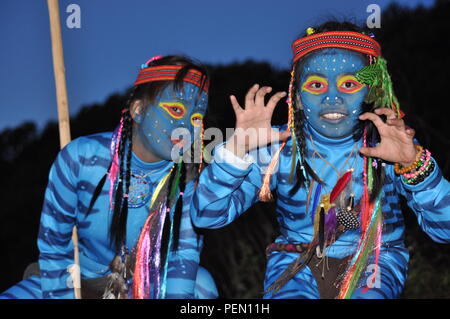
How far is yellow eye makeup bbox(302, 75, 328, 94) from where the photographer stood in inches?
105

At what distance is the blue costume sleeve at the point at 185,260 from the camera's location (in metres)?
2.79

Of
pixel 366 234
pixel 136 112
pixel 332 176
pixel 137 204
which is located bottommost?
pixel 366 234

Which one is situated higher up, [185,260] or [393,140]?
[393,140]

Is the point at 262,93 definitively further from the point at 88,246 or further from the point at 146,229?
the point at 88,246

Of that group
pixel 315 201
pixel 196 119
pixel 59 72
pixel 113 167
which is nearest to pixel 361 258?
pixel 315 201

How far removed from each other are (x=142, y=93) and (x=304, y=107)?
33.7 inches

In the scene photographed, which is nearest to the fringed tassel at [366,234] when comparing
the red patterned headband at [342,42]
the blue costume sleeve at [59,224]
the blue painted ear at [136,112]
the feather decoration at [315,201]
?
the feather decoration at [315,201]

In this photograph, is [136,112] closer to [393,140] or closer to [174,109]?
[174,109]

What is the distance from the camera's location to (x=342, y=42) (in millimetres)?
2688

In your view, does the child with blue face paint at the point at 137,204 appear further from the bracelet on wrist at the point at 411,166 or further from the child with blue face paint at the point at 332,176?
the bracelet on wrist at the point at 411,166

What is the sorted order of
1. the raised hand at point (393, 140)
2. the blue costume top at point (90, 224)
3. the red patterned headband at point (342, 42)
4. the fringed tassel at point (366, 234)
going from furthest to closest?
the blue costume top at point (90, 224) < the red patterned headband at point (342, 42) < the fringed tassel at point (366, 234) < the raised hand at point (393, 140)

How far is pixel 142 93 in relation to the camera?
296cm

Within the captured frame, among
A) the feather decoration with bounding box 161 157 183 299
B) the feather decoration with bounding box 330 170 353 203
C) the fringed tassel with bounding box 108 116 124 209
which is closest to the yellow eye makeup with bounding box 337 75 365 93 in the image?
the feather decoration with bounding box 330 170 353 203

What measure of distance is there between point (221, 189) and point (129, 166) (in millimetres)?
629
